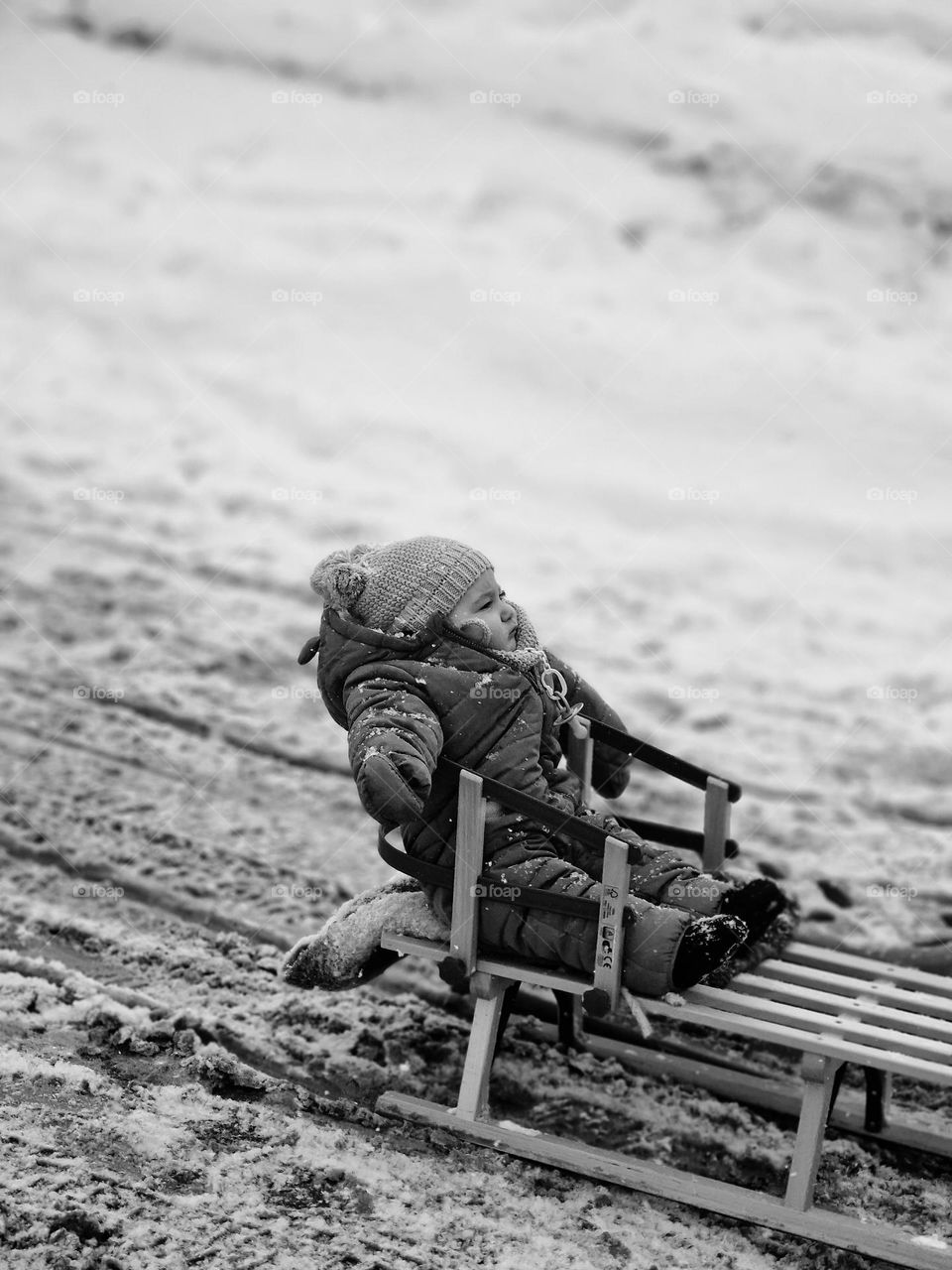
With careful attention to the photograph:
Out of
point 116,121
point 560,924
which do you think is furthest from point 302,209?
point 560,924

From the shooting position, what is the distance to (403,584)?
11.2ft

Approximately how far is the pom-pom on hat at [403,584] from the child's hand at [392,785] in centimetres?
41

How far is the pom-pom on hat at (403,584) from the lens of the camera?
3.39 meters

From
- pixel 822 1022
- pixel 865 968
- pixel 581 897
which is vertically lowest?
pixel 865 968

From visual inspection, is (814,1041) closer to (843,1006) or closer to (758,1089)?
(843,1006)

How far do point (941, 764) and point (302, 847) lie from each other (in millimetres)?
2364

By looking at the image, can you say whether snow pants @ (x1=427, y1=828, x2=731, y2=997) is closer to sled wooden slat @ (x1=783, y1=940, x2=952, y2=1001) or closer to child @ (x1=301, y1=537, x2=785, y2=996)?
child @ (x1=301, y1=537, x2=785, y2=996)

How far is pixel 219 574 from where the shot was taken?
6641mm

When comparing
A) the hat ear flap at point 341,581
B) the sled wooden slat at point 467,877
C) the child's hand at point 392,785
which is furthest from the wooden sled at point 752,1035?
the hat ear flap at point 341,581

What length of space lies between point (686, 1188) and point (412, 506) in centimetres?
461

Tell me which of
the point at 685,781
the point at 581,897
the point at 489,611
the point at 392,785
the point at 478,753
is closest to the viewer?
the point at 392,785

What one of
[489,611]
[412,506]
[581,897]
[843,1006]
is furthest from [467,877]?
[412,506]

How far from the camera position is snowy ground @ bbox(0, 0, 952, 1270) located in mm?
3240

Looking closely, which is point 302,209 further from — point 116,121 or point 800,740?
point 800,740
